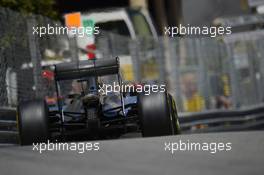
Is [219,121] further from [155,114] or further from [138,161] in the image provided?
[138,161]

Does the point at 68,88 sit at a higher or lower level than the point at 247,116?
higher

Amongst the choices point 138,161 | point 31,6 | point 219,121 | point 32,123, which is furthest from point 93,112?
point 219,121

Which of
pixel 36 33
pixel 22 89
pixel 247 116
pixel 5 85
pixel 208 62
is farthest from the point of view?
pixel 208 62

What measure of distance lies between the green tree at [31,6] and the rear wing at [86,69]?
6110 mm

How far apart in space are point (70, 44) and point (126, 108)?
6.62 m

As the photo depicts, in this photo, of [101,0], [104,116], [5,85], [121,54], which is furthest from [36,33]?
[101,0]

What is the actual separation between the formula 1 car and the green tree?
5.76 metres

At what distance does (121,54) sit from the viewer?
62.3 ft

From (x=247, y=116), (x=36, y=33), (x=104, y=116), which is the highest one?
(x=36, y=33)

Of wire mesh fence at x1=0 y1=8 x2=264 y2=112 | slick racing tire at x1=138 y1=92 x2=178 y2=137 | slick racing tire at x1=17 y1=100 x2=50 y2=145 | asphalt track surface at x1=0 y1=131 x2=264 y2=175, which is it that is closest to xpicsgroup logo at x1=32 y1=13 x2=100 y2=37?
wire mesh fence at x1=0 y1=8 x2=264 y2=112

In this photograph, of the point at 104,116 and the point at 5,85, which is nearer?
the point at 104,116

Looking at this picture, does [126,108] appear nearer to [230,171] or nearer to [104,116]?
[104,116]

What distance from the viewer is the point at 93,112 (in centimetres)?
923

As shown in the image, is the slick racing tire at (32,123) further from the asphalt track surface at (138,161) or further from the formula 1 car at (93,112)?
the asphalt track surface at (138,161)
